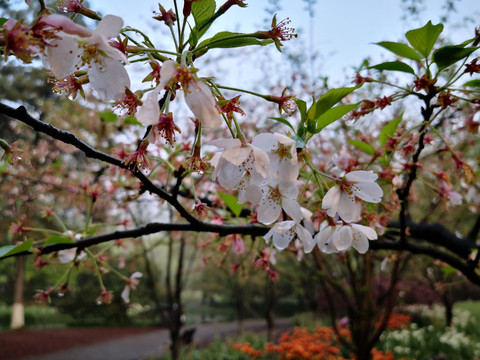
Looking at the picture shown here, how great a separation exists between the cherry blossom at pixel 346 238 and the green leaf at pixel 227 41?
0.46m

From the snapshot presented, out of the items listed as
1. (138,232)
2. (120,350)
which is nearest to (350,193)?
(138,232)

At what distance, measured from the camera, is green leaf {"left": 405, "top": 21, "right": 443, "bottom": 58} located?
0.78 meters

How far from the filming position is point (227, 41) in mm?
613

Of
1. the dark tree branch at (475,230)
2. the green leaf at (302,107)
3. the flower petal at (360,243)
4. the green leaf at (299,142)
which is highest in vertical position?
the green leaf at (302,107)

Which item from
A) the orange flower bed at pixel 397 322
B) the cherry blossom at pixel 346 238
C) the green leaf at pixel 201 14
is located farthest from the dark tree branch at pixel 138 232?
the orange flower bed at pixel 397 322

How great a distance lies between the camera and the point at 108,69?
1.75 ft

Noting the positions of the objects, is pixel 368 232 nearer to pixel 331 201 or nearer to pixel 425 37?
pixel 331 201

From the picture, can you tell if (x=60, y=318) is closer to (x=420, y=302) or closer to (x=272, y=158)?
(x=420, y=302)

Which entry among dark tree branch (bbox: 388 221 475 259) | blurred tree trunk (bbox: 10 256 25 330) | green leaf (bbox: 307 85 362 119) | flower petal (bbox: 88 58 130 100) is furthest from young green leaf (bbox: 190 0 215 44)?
blurred tree trunk (bbox: 10 256 25 330)

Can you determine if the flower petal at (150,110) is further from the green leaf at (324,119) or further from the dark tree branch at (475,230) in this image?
the dark tree branch at (475,230)

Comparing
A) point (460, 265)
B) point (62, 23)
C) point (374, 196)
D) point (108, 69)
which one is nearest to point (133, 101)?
point (108, 69)

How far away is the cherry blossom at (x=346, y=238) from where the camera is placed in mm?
803

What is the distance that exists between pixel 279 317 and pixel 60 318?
9.74m

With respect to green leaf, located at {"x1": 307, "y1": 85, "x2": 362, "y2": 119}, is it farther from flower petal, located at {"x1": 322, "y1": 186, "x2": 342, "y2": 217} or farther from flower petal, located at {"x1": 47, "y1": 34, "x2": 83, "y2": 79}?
flower petal, located at {"x1": 47, "y1": 34, "x2": 83, "y2": 79}
